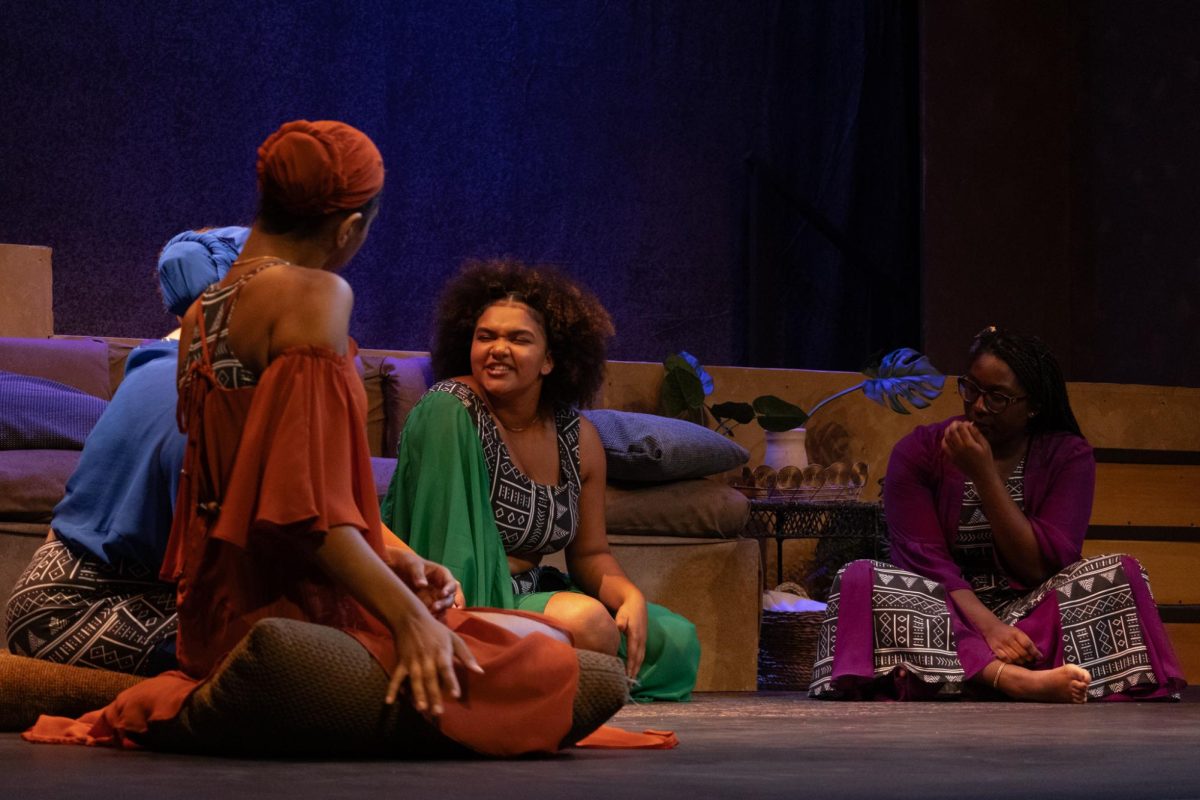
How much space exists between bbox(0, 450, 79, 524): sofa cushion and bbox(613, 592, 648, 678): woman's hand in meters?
1.29

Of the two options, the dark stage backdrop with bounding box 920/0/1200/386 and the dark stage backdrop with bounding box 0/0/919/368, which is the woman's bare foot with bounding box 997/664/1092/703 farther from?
the dark stage backdrop with bounding box 920/0/1200/386

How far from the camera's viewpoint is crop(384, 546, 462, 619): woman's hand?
213cm

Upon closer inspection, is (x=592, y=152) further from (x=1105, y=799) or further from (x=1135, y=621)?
(x=1105, y=799)

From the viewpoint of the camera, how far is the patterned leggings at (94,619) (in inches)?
98.7

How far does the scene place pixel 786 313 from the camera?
6688 mm

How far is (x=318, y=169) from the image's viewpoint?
2023mm

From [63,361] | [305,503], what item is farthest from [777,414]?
[305,503]

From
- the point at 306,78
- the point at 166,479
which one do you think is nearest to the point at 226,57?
the point at 306,78

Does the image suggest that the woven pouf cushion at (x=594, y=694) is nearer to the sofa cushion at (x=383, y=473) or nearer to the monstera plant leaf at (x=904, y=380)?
the sofa cushion at (x=383, y=473)

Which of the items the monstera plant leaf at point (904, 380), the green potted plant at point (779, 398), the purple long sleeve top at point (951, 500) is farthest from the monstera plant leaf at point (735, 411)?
the purple long sleeve top at point (951, 500)

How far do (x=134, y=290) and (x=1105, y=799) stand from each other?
464 cm

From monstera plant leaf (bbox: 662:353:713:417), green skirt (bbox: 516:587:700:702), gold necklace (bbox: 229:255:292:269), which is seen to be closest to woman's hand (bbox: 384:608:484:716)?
gold necklace (bbox: 229:255:292:269)

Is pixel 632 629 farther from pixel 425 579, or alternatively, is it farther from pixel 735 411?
pixel 735 411

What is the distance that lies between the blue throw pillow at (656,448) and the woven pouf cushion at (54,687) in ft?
6.07
